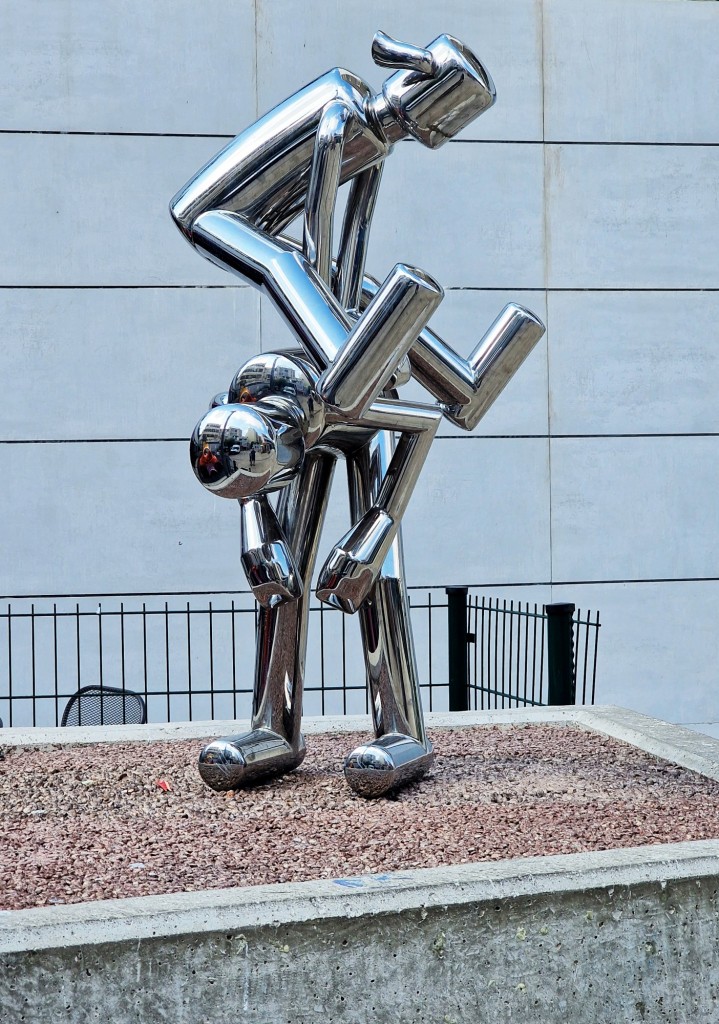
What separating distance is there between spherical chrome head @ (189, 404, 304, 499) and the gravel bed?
0.97 m

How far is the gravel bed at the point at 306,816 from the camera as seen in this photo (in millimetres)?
2877

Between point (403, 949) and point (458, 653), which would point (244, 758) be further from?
point (458, 653)

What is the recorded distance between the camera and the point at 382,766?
11.8ft

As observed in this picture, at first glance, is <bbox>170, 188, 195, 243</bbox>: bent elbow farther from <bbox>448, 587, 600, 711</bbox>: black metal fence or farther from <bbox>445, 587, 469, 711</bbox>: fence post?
<bbox>445, 587, 469, 711</bbox>: fence post

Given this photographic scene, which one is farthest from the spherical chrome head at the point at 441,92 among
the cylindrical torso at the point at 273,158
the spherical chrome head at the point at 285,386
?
the spherical chrome head at the point at 285,386

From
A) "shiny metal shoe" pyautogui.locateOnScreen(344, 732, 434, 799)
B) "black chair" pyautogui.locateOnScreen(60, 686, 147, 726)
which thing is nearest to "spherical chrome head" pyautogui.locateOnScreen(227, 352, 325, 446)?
"shiny metal shoe" pyautogui.locateOnScreen(344, 732, 434, 799)

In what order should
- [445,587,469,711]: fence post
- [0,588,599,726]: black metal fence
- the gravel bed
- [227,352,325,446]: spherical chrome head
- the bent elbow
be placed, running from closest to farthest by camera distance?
1. the gravel bed
2. [227,352,325,446]: spherical chrome head
3. the bent elbow
4. [445,587,469,711]: fence post
5. [0,588,599,726]: black metal fence

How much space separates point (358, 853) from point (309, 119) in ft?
7.08

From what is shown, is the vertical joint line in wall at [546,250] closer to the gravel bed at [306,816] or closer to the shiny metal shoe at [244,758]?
the gravel bed at [306,816]

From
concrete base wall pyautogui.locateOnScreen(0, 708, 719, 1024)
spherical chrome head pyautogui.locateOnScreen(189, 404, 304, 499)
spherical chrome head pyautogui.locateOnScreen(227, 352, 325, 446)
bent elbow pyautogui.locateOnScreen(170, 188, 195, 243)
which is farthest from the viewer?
bent elbow pyautogui.locateOnScreen(170, 188, 195, 243)

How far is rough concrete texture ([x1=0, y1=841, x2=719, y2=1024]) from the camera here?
2326mm

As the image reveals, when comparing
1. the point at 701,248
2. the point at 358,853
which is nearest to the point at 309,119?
the point at 358,853

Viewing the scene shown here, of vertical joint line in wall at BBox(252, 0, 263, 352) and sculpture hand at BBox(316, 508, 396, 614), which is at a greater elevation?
vertical joint line in wall at BBox(252, 0, 263, 352)

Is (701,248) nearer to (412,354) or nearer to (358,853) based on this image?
(412,354)
